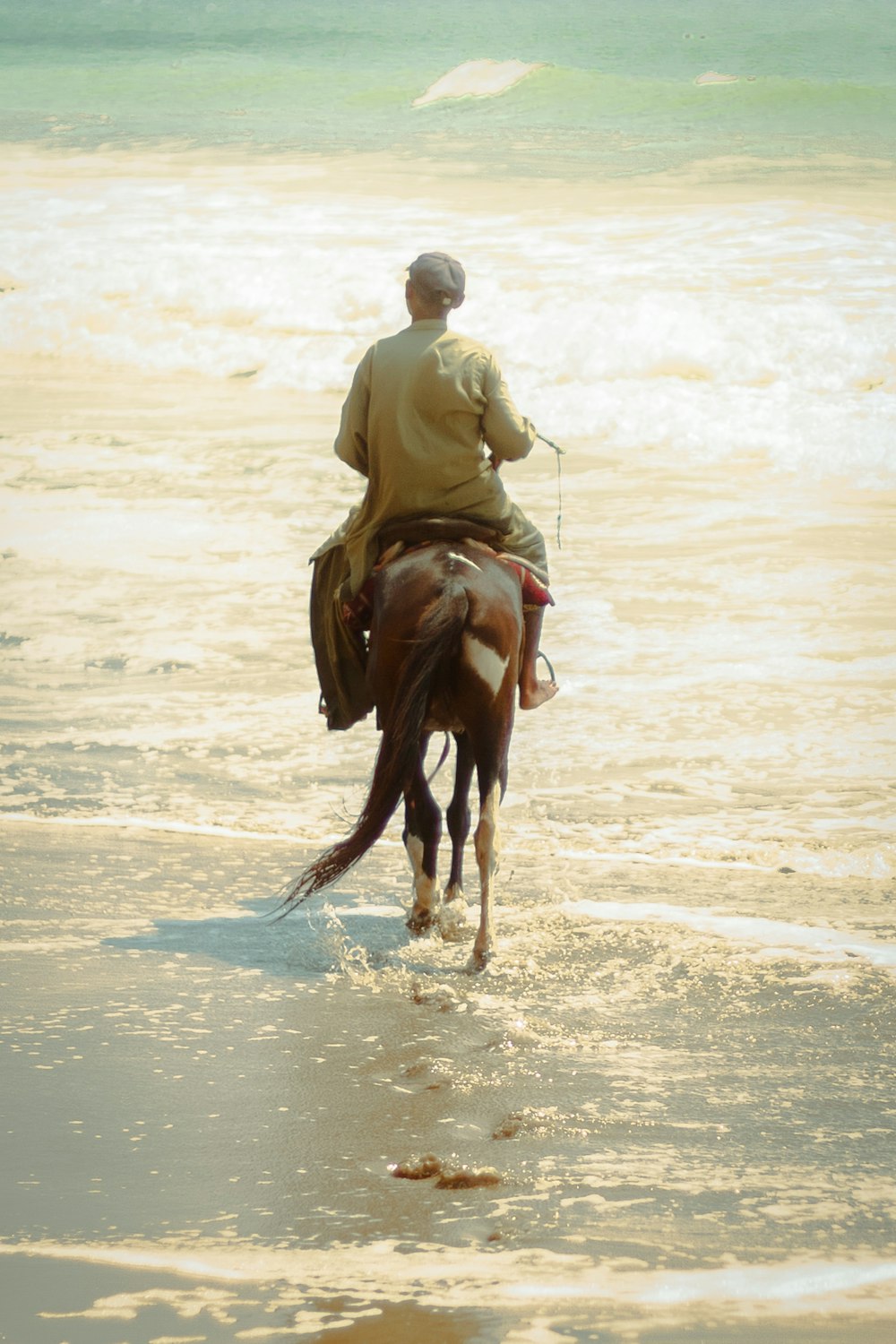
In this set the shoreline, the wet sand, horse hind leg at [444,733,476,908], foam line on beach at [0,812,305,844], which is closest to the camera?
the wet sand

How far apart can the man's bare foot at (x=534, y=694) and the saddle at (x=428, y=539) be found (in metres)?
0.43

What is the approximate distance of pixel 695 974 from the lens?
5340 millimetres

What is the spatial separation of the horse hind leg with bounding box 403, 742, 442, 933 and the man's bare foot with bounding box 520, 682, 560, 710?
47 cm

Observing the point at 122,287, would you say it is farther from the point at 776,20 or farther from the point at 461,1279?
the point at 776,20

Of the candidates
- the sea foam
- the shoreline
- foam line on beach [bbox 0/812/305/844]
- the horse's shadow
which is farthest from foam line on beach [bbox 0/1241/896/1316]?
the shoreline

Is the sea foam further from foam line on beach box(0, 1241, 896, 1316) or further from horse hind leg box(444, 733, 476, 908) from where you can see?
foam line on beach box(0, 1241, 896, 1316)

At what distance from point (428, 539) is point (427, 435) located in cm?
32

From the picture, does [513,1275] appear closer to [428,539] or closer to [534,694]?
[428,539]

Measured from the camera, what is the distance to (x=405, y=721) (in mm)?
5348

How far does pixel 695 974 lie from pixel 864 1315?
2.08 metres

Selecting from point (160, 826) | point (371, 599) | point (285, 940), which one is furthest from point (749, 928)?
point (160, 826)

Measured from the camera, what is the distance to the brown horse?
5.33 metres

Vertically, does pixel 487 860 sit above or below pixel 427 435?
below

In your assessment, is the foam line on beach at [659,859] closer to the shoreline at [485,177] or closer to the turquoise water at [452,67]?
the shoreline at [485,177]
